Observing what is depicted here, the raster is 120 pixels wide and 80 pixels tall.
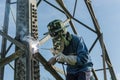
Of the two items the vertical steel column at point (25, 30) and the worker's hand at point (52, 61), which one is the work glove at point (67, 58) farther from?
the vertical steel column at point (25, 30)

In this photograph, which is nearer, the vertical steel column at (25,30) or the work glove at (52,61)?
the work glove at (52,61)

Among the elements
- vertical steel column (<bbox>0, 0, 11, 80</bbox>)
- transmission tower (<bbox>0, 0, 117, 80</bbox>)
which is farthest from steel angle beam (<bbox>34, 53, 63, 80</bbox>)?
vertical steel column (<bbox>0, 0, 11, 80</bbox>)

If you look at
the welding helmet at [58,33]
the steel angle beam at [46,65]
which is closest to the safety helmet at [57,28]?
the welding helmet at [58,33]

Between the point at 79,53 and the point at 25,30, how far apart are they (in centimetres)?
154

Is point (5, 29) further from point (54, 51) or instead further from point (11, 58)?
point (54, 51)

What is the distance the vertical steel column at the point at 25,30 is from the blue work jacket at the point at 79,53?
2.49 ft

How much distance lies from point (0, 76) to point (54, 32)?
2.03 meters

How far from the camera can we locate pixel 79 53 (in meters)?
6.40

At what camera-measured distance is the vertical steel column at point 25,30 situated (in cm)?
717

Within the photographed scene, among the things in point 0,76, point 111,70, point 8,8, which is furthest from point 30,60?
point 111,70

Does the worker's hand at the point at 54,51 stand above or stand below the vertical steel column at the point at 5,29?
below

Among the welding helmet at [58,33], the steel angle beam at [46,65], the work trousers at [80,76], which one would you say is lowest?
the work trousers at [80,76]

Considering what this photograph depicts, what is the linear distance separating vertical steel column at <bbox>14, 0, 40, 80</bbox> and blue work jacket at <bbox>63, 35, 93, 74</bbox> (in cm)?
76

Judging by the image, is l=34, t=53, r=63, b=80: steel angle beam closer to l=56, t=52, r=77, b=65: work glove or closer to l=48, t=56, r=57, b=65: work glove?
l=48, t=56, r=57, b=65: work glove
